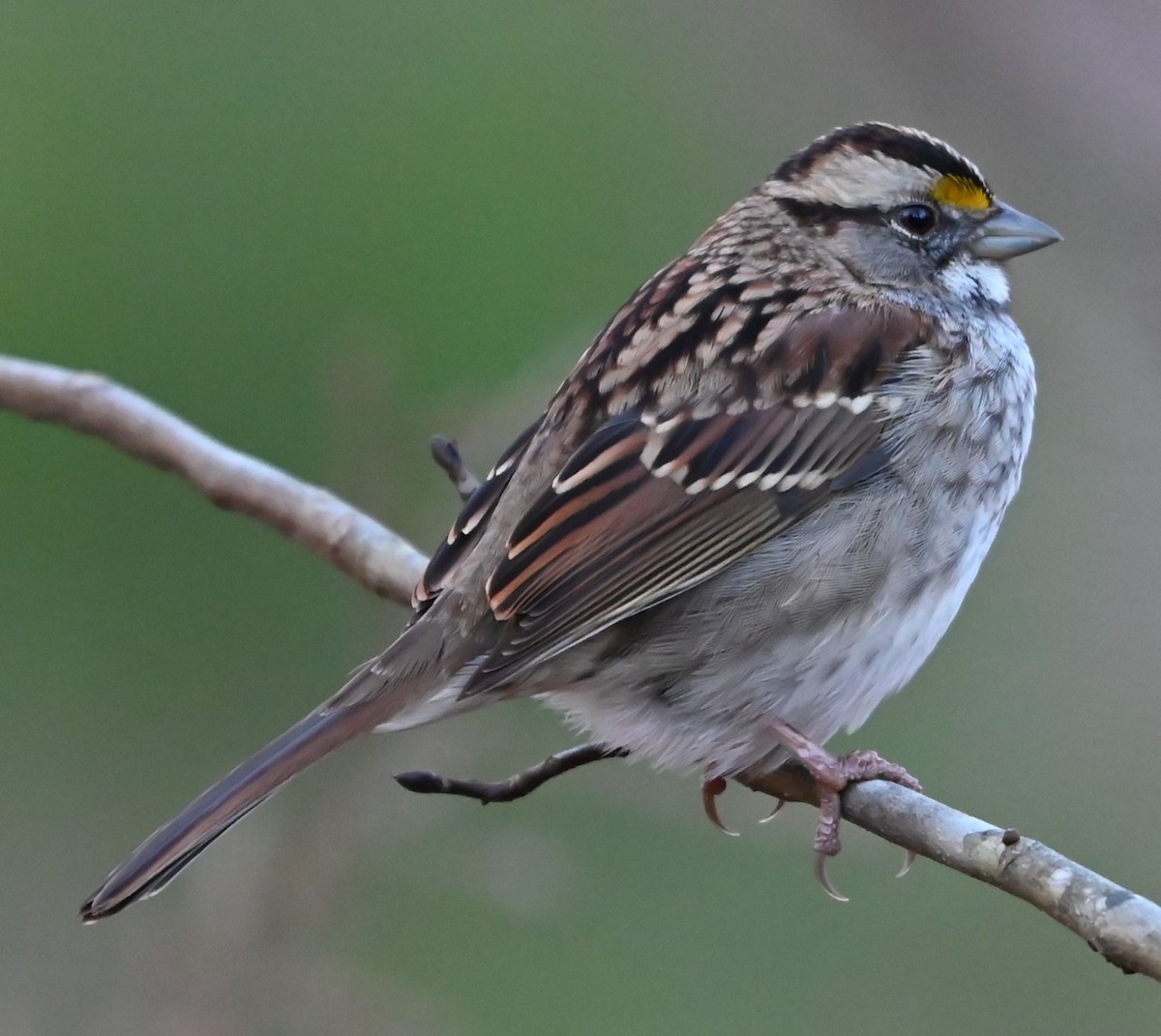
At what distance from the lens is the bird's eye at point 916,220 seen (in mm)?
3977

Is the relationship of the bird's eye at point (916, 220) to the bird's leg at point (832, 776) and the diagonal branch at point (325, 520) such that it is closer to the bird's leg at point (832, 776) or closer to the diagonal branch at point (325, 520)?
the diagonal branch at point (325, 520)

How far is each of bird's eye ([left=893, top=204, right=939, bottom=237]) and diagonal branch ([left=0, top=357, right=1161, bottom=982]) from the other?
1.06 meters

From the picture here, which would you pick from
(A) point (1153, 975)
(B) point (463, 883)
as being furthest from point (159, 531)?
(A) point (1153, 975)

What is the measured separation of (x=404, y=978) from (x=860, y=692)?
2.45 m

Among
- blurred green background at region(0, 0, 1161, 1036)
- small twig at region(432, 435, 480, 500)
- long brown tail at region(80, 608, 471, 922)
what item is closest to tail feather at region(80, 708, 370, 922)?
long brown tail at region(80, 608, 471, 922)

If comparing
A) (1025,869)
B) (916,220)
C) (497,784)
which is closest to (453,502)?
(916,220)

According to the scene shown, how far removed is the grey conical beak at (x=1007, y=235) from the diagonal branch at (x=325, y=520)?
1191mm

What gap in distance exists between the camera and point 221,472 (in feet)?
13.0

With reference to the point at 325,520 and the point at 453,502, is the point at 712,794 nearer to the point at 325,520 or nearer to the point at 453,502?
the point at 325,520

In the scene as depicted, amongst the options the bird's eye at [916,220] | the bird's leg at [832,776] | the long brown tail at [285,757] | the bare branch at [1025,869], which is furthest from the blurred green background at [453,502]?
the bare branch at [1025,869]

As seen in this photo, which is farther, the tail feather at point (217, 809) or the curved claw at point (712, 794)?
the curved claw at point (712, 794)

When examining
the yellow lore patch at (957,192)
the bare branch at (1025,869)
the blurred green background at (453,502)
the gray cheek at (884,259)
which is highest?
the yellow lore patch at (957,192)

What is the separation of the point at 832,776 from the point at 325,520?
1.21m

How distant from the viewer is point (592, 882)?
209 inches
